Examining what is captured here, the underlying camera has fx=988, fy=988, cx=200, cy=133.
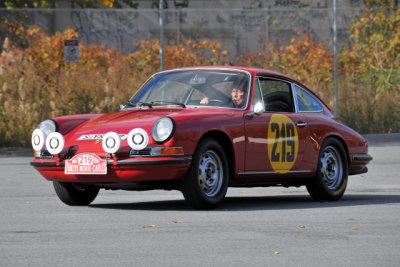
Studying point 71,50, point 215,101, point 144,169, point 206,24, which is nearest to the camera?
point 144,169

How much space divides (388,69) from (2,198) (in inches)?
766

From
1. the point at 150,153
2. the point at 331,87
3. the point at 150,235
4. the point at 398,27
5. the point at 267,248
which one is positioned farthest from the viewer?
the point at 398,27

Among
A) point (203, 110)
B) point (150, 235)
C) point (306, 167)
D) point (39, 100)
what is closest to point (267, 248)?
point (150, 235)

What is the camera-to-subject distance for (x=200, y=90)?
10.9m

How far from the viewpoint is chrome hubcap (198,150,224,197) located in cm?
1006

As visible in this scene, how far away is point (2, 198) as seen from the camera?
39.4 ft

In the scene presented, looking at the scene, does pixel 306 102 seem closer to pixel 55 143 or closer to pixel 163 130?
pixel 163 130

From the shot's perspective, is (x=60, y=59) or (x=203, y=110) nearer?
(x=203, y=110)

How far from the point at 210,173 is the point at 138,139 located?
91 cm

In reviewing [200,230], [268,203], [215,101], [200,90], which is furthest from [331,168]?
[200,230]

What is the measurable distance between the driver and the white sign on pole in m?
15.3

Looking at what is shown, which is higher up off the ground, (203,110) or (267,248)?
(203,110)

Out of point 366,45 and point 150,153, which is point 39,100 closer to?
point 366,45

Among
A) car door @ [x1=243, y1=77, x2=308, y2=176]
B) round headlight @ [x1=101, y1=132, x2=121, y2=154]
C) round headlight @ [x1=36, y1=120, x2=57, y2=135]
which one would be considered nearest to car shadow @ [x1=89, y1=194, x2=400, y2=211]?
car door @ [x1=243, y1=77, x2=308, y2=176]
